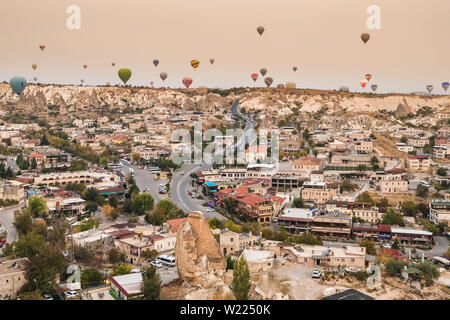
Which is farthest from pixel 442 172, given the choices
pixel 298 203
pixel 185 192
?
pixel 185 192

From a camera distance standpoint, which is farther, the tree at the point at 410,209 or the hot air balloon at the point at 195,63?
the hot air balloon at the point at 195,63

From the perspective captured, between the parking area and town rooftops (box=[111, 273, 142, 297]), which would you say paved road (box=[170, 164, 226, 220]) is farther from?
town rooftops (box=[111, 273, 142, 297])

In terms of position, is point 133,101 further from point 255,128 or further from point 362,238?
point 362,238

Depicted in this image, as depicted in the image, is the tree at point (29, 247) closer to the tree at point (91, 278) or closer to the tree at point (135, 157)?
the tree at point (91, 278)

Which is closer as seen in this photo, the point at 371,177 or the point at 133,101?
the point at 371,177

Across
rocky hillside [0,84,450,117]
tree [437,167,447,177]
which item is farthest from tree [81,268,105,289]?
rocky hillside [0,84,450,117]

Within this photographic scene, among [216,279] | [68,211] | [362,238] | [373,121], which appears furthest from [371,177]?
[373,121]

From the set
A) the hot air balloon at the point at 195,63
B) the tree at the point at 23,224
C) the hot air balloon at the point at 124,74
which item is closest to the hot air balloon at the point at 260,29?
the hot air balloon at the point at 195,63
